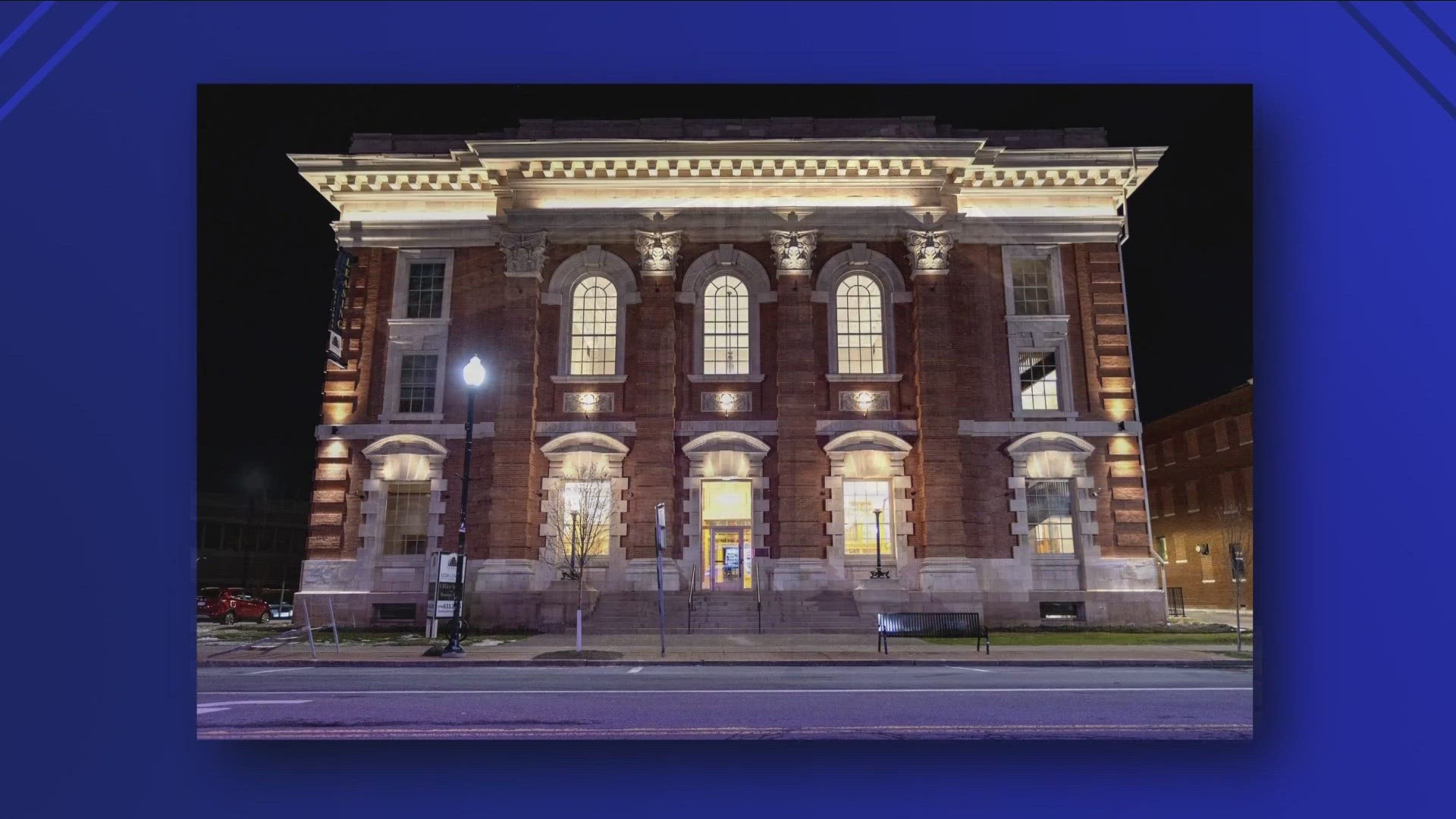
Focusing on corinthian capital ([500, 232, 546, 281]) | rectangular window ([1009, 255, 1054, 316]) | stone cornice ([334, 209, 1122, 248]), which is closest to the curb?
rectangular window ([1009, 255, 1054, 316])

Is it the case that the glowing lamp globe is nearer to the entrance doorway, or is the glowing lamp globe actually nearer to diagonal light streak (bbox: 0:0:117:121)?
diagonal light streak (bbox: 0:0:117:121)

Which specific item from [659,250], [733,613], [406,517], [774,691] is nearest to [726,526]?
Result: [733,613]

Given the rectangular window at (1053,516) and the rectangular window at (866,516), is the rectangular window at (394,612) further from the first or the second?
the rectangular window at (1053,516)

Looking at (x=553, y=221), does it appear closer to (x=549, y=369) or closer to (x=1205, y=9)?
(x=549, y=369)

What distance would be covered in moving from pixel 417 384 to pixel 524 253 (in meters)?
3.90

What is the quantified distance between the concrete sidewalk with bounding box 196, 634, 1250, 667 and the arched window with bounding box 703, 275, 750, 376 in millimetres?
6155

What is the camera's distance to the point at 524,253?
18.6 metres

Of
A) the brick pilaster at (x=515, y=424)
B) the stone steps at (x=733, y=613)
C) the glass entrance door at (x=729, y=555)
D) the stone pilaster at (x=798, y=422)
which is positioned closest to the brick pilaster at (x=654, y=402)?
the glass entrance door at (x=729, y=555)

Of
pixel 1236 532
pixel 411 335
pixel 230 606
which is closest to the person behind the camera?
pixel 1236 532

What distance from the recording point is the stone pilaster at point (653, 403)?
18750mm

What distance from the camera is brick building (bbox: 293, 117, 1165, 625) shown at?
11.8 meters

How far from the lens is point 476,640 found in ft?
50.0

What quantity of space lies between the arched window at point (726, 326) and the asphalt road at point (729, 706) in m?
9.64

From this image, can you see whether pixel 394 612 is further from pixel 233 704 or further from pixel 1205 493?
pixel 1205 493
